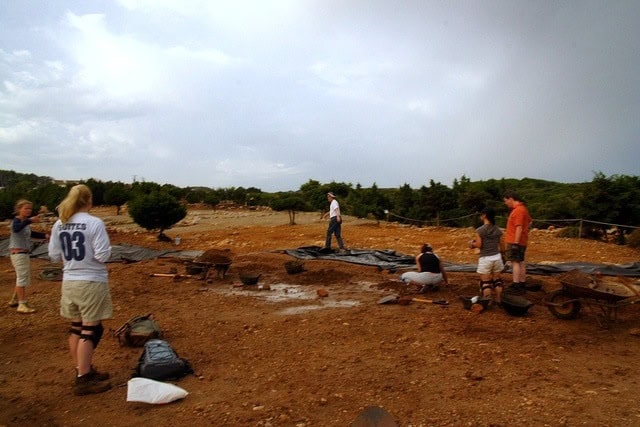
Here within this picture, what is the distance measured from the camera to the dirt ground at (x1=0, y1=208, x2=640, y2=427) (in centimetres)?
355

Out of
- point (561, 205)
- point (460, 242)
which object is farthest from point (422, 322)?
point (561, 205)

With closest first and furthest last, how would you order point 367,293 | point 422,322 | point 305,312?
1. point 422,322
2. point 305,312
3. point 367,293

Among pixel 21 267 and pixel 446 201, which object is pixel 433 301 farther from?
pixel 446 201

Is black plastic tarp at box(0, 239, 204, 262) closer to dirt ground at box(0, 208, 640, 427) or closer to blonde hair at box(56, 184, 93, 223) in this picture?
dirt ground at box(0, 208, 640, 427)

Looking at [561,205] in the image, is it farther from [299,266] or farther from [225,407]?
[225,407]

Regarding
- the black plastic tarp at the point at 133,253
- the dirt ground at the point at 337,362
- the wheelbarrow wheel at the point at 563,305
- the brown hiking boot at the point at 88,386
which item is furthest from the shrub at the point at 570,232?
the brown hiking boot at the point at 88,386

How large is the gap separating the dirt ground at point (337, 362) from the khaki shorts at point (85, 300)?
0.72 m

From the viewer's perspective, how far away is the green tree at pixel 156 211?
1666cm

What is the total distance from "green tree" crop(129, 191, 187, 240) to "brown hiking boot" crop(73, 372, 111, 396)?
1335cm

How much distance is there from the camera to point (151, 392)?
374 centimetres

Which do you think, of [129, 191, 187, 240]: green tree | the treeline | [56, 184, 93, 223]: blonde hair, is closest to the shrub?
the treeline

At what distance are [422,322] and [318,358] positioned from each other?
67.6 inches

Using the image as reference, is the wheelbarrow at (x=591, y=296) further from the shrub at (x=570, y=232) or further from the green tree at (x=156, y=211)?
the green tree at (x=156, y=211)

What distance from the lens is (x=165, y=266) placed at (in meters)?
10.8
